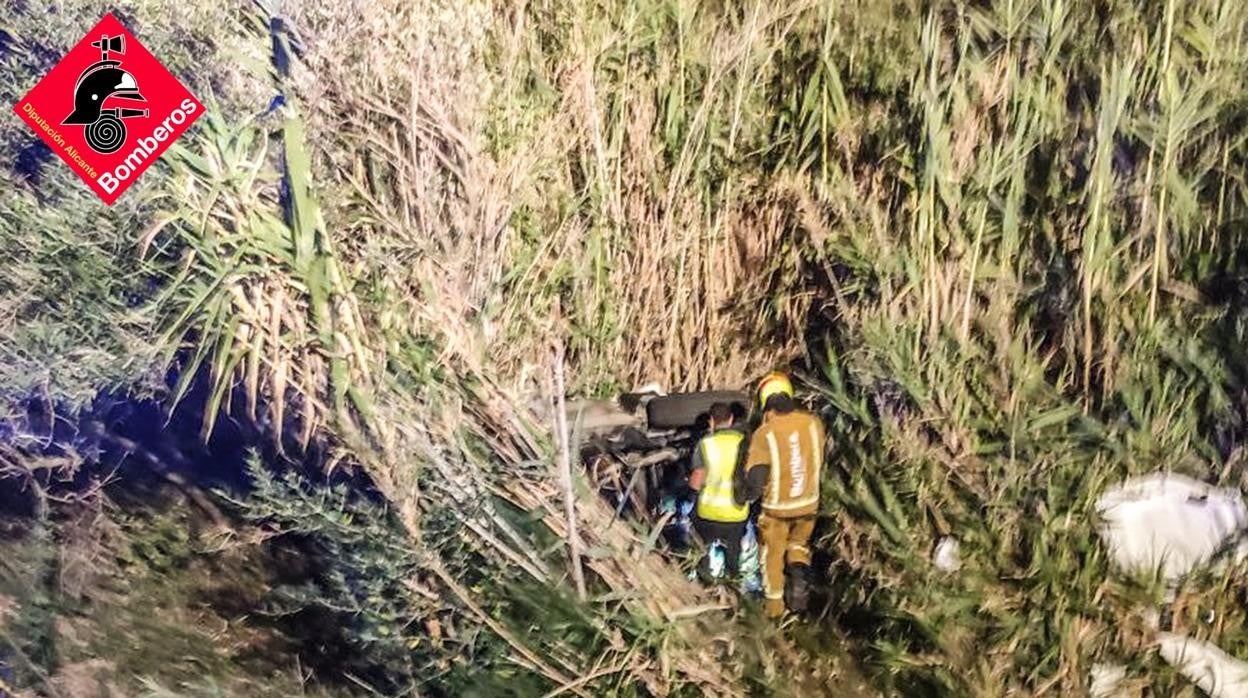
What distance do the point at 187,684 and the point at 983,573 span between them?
3.33 metres

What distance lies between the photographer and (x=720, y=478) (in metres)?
4.77

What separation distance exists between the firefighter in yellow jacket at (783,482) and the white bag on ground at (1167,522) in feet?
3.53

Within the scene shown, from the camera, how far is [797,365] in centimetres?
521

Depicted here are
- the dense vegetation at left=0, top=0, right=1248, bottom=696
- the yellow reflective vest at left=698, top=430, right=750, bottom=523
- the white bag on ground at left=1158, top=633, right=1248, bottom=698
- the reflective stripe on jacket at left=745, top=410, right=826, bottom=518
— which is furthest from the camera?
the yellow reflective vest at left=698, top=430, right=750, bottom=523

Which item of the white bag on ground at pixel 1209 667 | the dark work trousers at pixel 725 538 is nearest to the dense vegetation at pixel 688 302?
the white bag on ground at pixel 1209 667

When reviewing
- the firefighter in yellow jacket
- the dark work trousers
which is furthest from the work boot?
the dark work trousers

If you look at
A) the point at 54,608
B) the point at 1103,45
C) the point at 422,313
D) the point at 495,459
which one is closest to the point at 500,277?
the point at 422,313

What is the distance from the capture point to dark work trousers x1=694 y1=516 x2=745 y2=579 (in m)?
4.82

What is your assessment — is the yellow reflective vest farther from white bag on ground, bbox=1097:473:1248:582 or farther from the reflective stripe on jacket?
white bag on ground, bbox=1097:473:1248:582

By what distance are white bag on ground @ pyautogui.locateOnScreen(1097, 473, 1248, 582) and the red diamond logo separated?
3.78 m

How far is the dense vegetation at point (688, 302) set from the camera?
13.5 feet

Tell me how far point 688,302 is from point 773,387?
2.73 feet

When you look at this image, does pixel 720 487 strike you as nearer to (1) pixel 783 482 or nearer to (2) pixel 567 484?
(1) pixel 783 482

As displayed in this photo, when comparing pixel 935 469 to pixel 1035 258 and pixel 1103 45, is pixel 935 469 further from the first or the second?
pixel 1103 45
